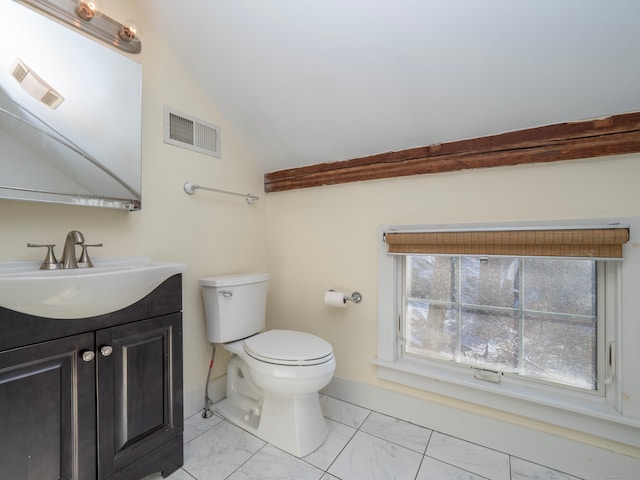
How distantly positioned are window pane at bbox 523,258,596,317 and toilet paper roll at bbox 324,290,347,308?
956mm

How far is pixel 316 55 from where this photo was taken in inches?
55.3

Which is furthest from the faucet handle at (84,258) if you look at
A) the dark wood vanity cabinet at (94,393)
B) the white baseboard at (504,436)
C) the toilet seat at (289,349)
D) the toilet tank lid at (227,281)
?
the white baseboard at (504,436)

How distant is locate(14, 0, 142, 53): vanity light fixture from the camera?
1.21 meters

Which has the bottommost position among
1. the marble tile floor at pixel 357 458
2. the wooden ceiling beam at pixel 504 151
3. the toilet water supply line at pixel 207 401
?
the marble tile floor at pixel 357 458

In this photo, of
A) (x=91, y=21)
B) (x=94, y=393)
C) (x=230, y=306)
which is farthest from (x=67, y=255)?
(x=91, y=21)

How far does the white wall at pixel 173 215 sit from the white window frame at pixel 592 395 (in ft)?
3.86

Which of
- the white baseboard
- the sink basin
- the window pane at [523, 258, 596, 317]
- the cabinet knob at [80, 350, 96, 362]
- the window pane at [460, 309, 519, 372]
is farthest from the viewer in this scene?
the window pane at [460, 309, 519, 372]

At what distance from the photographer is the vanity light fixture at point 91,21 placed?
1.21 metres

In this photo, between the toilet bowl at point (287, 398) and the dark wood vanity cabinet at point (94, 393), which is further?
the toilet bowl at point (287, 398)

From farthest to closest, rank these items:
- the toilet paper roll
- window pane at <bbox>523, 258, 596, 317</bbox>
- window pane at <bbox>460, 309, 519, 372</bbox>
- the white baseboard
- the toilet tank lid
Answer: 1. the toilet paper roll
2. the toilet tank lid
3. window pane at <bbox>460, 309, 519, 372</bbox>
4. window pane at <bbox>523, 258, 596, 317</bbox>
5. the white baseboard

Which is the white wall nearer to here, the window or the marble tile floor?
the marble tile floor

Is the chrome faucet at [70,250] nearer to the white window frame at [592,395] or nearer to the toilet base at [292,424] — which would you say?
the toilet base at [292,424]

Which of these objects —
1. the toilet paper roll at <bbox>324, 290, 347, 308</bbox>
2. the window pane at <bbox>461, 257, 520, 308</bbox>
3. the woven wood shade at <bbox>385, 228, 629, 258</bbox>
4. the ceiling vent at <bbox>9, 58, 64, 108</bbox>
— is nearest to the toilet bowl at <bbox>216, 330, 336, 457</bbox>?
the toilet paper roll at <bbox>324, 290, 347, 308</bbox>

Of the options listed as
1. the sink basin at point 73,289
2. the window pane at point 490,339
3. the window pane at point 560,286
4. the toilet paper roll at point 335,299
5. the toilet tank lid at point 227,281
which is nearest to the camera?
the sink basin at point 73,289
